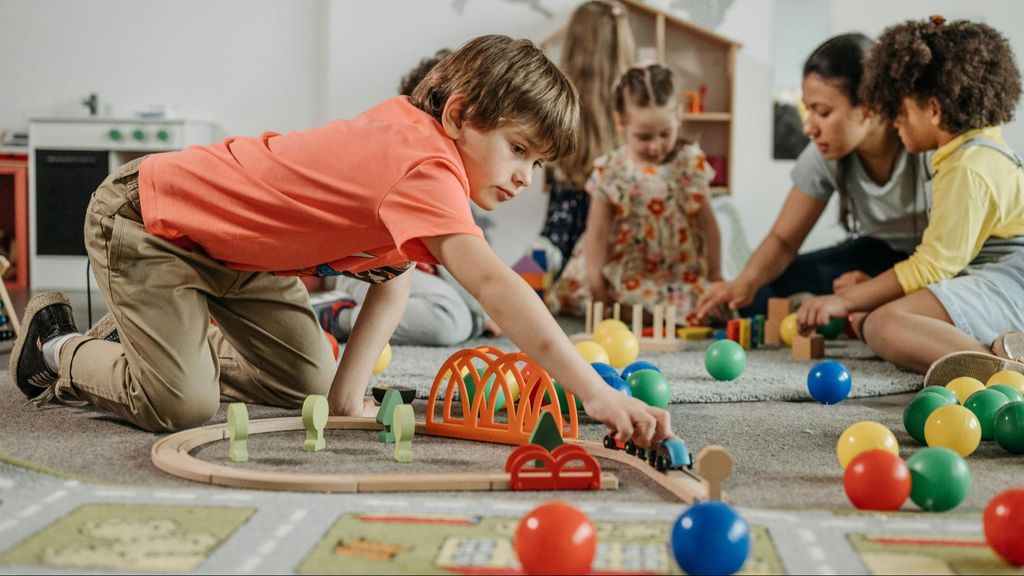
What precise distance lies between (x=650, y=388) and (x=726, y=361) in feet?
1.38

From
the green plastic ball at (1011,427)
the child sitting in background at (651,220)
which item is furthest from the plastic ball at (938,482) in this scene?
the child sitting in background at (651,220)

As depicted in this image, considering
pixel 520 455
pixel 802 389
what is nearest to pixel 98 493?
pixel 520 455

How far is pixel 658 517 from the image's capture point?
104 centimetres

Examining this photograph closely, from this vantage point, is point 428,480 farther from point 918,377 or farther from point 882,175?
point 882,175

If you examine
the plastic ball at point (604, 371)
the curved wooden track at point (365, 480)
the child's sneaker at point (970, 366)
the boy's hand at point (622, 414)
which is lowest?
the curved wooden track at point (365, 480)

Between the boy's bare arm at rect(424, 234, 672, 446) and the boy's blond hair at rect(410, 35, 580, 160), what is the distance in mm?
187

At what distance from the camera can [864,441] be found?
123cm

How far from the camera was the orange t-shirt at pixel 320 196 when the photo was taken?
49.6 inches

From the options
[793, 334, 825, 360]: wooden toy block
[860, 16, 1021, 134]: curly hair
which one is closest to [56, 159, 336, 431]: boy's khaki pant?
[793, 334, 825, 360]: wooden toy block

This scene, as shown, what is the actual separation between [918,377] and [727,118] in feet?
7.45

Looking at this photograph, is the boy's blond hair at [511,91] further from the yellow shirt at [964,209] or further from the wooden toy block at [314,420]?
the yellow shirt at [964,209]

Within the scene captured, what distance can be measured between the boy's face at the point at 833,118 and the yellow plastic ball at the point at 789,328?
41 centimetres

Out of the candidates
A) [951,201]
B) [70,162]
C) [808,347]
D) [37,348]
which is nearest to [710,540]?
[37,348]

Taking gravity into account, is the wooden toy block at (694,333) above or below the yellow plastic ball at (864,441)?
below
